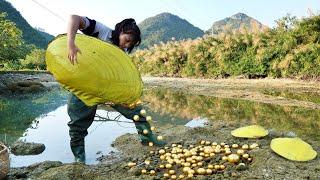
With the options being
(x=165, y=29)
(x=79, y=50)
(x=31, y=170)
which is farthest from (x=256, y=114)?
(x=165, y=29)

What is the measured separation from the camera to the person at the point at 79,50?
383 cm

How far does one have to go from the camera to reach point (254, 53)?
2103 centimetres

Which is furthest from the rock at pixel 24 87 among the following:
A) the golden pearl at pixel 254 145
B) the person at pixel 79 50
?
the golden pearl at pixel 254 145

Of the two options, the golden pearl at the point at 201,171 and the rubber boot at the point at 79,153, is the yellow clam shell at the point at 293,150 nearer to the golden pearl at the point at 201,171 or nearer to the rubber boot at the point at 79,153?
the golden pearl at the point at 201,171

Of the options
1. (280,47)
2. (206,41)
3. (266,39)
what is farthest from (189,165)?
(206,41)

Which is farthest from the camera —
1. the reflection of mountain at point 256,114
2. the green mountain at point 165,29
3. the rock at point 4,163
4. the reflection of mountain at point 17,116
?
the green mountain at point 165,29

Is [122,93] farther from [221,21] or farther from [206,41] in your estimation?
[221,21]

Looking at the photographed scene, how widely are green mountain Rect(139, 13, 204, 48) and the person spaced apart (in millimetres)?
103842

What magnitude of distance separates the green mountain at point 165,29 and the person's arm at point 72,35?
345ft

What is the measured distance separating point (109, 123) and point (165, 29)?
12169cm

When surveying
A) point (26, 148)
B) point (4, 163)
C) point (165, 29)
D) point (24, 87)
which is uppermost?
point (165, 29)

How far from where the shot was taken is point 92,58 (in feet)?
12.2

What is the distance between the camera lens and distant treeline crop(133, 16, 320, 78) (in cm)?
1781

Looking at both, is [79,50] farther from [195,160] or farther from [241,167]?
[241,167]
